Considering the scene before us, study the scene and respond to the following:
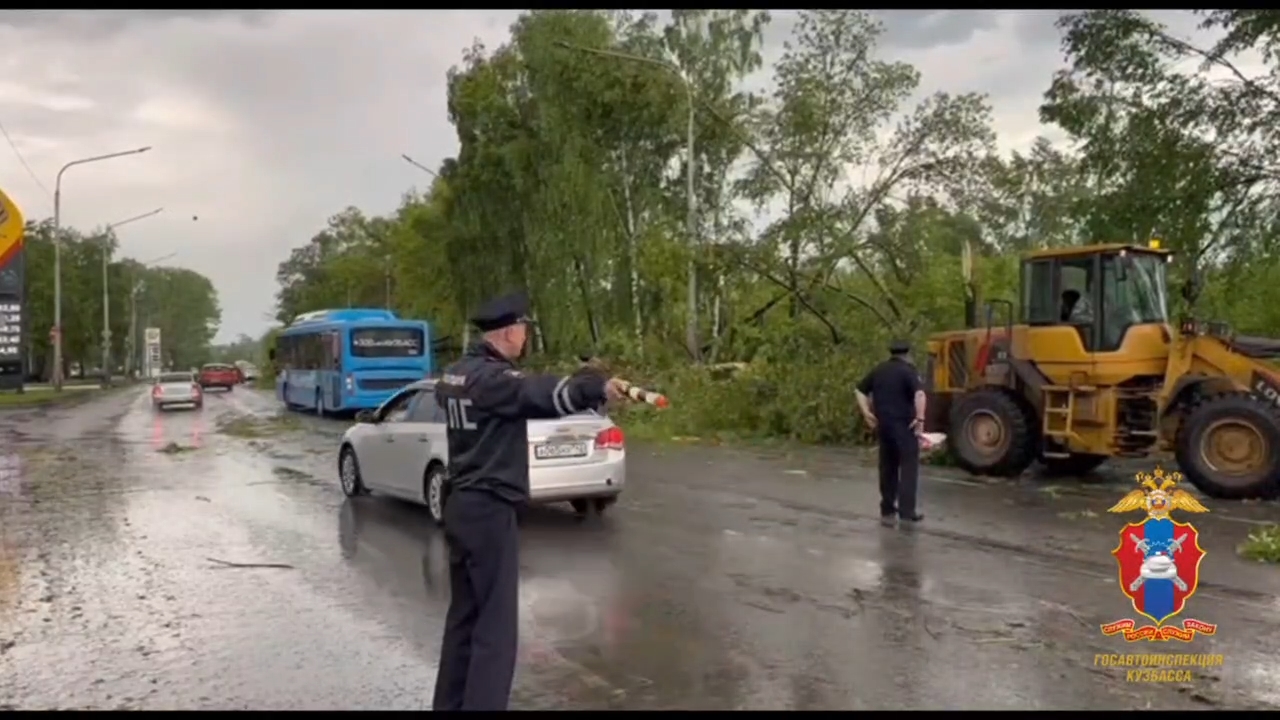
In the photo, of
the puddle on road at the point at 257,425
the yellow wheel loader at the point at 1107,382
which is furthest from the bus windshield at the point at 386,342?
the yellow wheel loader at the point at 1107,382

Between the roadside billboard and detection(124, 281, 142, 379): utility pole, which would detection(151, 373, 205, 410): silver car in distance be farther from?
detection(124, 281, 142, 379): utility pole

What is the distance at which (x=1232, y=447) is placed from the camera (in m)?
13.0

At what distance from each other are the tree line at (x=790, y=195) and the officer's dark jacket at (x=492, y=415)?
1167 cm

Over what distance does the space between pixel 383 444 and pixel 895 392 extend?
5674 mm

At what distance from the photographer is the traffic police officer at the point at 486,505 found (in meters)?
5.00

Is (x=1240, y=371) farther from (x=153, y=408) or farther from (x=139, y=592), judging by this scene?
(x=153, y=408)

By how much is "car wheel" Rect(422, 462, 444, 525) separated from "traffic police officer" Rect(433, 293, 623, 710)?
20.7 feet

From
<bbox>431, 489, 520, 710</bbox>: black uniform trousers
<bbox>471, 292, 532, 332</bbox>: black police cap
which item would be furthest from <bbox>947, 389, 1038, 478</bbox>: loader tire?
<bbox>431, 489, 520, 710</bbox>: black uniform trousers

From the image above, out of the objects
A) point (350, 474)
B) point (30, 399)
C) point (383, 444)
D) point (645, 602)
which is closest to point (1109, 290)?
point (645, 602)

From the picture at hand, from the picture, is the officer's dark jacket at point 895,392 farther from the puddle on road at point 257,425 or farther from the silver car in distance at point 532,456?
the puddle on road at point 257,425

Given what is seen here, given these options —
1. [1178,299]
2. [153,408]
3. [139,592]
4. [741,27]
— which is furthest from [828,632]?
[153,408]

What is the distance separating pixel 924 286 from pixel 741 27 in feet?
38.9

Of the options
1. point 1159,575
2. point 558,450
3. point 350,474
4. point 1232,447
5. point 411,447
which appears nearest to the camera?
point 1159,575

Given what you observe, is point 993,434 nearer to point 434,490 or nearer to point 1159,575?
point 1159,575
